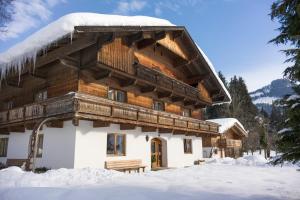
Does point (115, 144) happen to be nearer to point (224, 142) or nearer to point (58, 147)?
point (58, 147)

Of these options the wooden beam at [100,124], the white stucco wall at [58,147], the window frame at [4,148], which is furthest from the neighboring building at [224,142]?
the window frame at [4,148]

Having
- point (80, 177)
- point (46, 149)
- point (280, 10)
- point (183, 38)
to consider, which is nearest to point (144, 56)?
point (183, 38)

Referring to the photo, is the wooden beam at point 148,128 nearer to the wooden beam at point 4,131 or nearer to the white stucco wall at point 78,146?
the white stucco wall at point 78,146

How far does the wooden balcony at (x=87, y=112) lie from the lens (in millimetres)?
13125

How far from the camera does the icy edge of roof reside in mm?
13297

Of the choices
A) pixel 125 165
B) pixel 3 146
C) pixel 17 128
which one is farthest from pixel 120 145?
pixel 3 146

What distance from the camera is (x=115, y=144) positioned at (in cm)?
1639

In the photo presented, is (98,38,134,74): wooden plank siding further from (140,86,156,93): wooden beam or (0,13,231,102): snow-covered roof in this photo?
(140,86,156,93): wooden beam

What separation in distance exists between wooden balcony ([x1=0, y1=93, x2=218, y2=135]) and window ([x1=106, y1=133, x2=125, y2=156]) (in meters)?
1.52

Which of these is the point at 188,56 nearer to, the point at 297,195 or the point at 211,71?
the point at 211,71

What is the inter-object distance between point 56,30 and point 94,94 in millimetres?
4245

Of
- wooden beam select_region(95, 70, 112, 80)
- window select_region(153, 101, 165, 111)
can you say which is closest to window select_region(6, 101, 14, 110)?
wooden beam select_region(95, 70, 112, 80)

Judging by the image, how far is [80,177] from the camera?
→ 11.6 m

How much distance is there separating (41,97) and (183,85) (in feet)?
36.9
